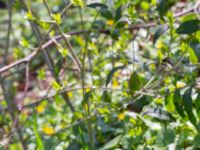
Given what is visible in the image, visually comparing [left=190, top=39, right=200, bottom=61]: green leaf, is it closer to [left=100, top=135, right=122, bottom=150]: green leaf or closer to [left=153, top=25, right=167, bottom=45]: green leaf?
[left=153, top=25, right=167, bottom=45]: green leaf

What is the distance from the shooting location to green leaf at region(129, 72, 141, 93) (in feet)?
6.72

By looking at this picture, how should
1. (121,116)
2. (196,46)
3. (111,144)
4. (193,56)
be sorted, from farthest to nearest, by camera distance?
(121,116) < (111,144) < (196,46) < (193,56)

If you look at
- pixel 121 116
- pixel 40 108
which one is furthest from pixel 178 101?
pixel 40 108

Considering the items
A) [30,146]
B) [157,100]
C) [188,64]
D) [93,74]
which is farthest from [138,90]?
[30,146]

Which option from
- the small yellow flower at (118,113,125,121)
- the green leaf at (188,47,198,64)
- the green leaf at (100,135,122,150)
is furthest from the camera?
the small yellow flower at (118,113,125,121)

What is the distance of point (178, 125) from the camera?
7.22 ft

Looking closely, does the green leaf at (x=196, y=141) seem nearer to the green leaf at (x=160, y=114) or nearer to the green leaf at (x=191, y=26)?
the green leaf at (x=160, y=114)

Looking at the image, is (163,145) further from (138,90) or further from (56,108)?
(56,108)

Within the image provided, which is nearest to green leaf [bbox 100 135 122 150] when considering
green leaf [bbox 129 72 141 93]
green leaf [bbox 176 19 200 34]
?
green leaf [bbox 129 72 141 93]

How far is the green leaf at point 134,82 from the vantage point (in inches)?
80.6

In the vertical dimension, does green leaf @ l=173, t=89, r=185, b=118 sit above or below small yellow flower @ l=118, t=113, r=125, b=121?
above

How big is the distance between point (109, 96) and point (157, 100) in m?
0.30

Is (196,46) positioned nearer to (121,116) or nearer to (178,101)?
(178,101)

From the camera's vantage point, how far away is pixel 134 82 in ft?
6.74
